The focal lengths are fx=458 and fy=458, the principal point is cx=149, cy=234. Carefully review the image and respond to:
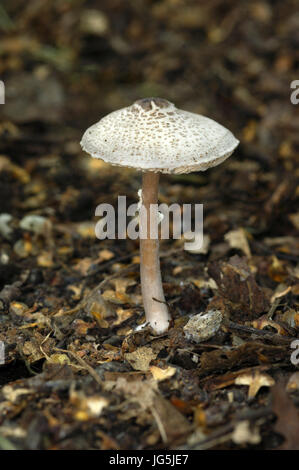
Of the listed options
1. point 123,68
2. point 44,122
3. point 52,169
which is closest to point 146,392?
point 52,169

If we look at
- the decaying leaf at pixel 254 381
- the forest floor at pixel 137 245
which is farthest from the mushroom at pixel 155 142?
the decaying leaf at pixel 254 381

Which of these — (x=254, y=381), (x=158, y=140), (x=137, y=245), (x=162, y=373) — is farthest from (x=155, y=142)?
(x=137, y=245)

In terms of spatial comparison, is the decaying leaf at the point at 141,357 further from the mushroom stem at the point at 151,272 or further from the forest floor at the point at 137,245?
the mushroom stem at the point at 151,272

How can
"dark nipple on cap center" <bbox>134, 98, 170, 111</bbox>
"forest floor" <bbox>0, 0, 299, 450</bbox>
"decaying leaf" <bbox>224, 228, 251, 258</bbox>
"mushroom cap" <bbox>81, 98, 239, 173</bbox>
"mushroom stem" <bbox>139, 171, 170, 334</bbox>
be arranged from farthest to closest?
"decaying leaf" <bbox>224, 228, 251, 258</bbox> → "mushroom stem" <bbox>139, 171, 170, 334</bbox> → "dark nipple on cap center" <bbox>134, 98, 170, 111</bbox> → "mushroom cap" <bbox>81, 98, 239, 173</bbox> → "forest floor" <bbox>0, 0, 299, 450</bbox>

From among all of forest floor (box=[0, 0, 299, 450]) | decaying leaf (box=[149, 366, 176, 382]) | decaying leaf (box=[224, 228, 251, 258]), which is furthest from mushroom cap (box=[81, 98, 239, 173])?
decaying leaf (box=[224, 228, 251, 258])

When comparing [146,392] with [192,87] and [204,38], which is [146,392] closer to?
[192,87]

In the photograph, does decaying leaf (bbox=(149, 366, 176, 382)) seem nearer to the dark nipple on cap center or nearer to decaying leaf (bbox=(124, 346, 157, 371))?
decaying leaf (bbox=(124, 346, 157, 371))
